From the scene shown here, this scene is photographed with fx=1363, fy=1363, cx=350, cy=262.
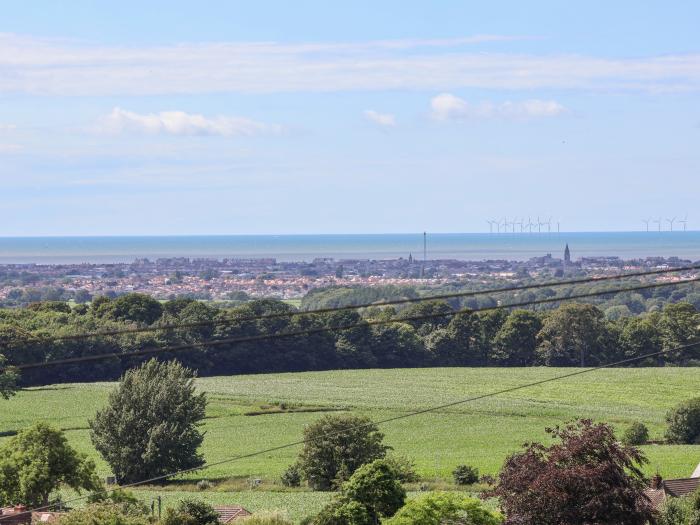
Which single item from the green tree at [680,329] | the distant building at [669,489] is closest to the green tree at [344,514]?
the distant building at [669,489]

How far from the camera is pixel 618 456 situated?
3303cm

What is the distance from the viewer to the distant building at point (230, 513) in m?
40.8

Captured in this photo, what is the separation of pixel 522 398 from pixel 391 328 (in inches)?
1159

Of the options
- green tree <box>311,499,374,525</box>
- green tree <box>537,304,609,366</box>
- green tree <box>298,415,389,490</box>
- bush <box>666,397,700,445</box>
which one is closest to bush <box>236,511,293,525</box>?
green tree <box>311,499,374,525</box>

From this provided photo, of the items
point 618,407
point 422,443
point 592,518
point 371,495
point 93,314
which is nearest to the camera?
point 592,518

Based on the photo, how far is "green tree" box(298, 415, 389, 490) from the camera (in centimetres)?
5147

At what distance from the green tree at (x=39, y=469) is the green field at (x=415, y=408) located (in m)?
4.38

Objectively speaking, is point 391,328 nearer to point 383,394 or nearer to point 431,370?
point 431,370

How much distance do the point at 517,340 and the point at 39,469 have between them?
71326 mm

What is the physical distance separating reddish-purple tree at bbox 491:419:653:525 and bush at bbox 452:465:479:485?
57.9 ft

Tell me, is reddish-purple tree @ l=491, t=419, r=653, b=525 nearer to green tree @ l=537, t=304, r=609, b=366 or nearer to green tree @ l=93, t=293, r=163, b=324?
green tree @ l=537, t=304, r=609, b=366

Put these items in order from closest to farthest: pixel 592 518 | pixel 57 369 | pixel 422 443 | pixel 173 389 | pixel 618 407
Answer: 1. pixel 592 518
2. pixel 173 389
3. pixel 422 443
4. pixel 618 407
5. pixel 57 369

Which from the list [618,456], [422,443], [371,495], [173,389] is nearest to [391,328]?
[422,443]

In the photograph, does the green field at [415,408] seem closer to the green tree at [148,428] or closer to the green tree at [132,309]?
the green tree at [148,428]
